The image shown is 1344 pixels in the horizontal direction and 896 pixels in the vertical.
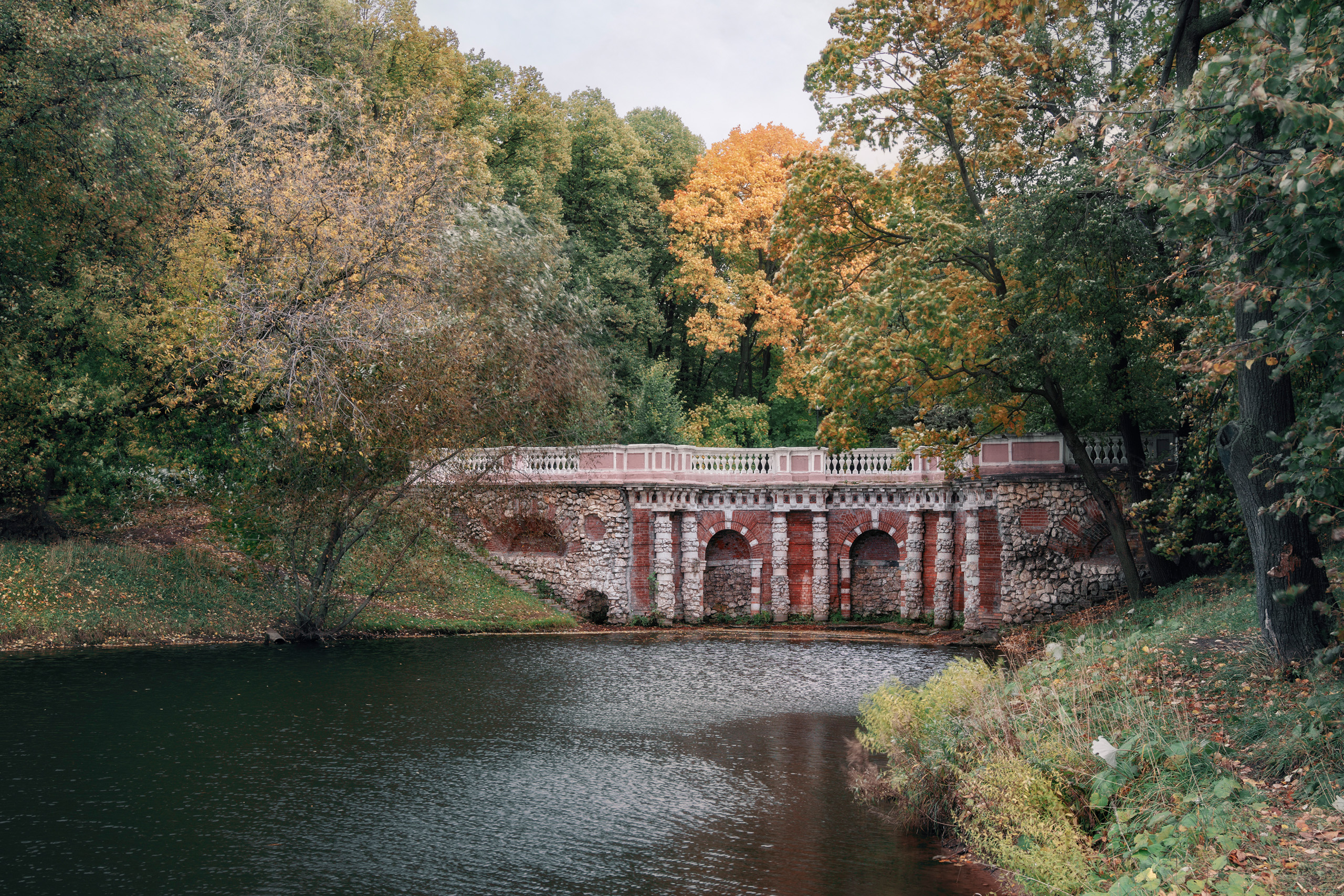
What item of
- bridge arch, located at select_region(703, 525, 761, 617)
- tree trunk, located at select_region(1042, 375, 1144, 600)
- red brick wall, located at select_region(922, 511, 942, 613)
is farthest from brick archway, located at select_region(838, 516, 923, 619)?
tree trunk, located at select_region(1042, 375, 1144, 600)

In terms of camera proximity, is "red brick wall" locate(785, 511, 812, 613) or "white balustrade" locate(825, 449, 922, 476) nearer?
"white balustrade" locate(825, 449, 922, 476)

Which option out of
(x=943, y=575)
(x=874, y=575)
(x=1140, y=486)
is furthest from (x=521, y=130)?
(x=1140, y=486)

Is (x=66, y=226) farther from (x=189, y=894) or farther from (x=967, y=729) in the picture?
(x=967, y=729)

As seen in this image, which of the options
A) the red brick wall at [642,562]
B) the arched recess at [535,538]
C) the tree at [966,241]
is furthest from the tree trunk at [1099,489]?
the arched recess at [535,538]

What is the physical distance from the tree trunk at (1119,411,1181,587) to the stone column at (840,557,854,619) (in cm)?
1033

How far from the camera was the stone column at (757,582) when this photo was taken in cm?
3203

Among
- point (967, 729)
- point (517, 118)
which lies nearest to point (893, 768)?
point (967, 729)

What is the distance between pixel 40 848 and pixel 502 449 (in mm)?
16686

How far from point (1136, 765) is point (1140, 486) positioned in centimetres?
1482

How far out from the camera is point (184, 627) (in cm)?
2369

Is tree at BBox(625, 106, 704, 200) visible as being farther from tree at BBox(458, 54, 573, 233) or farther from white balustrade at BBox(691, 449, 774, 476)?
white balustrade at BBox(691, 449, 774, 476)

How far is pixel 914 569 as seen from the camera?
100 feet

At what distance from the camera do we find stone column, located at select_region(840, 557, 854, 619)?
31812mm

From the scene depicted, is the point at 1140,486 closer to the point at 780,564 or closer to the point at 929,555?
the point at 929,555
